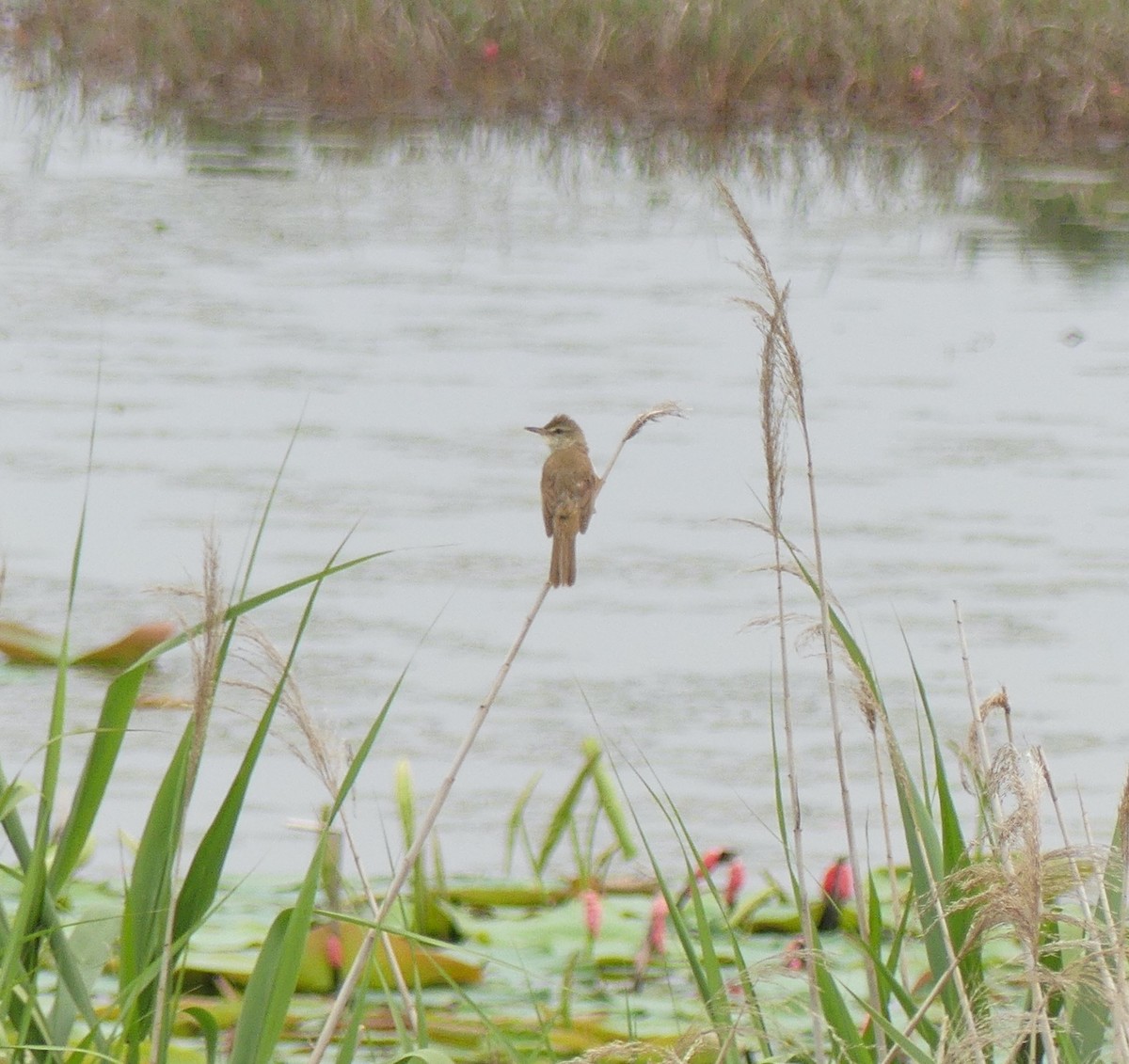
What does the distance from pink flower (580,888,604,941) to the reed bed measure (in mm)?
10810

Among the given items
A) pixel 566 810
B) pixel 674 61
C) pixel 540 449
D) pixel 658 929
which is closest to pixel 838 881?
pixel 658 929

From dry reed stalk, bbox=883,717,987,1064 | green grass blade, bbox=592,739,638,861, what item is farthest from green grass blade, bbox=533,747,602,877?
dry reed stalk, bbox=883,717,987,1064

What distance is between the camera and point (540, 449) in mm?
7141

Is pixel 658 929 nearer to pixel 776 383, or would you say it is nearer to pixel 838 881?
pixel 838 881

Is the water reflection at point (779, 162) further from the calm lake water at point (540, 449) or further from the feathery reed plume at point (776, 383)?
the feathery reed plume at point (776, 383)

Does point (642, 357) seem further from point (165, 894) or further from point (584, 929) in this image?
point (165, 894)

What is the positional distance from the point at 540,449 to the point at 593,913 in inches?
149

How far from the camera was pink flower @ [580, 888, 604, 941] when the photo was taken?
3.42m

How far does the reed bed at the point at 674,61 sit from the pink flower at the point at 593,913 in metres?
10.8

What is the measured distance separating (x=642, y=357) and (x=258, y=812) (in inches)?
175

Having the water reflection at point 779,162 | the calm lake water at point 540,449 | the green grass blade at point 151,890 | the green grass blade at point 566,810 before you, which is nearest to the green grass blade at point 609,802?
the green grass blade at point 566,810

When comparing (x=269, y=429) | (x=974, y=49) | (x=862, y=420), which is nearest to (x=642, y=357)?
(x=862, y=420)

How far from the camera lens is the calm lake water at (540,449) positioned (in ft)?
15.9

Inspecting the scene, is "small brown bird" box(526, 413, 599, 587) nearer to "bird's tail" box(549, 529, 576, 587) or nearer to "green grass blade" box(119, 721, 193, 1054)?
"bird's tail" box(549, 529, 576, 587)
